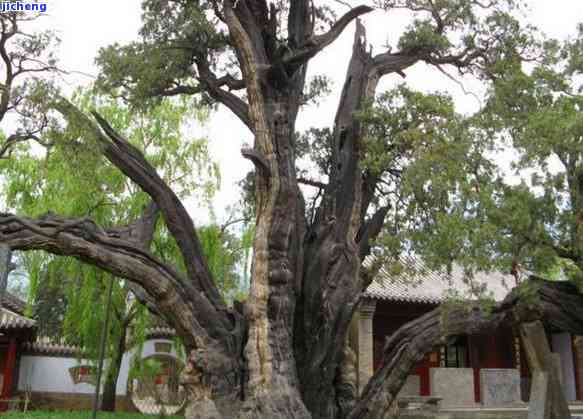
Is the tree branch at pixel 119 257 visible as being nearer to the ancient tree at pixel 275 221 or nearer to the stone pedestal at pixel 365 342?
the ancient tree at pixel 275 221

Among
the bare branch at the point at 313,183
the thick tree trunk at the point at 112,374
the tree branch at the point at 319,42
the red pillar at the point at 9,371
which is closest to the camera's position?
the tree branch at the point at 319,42

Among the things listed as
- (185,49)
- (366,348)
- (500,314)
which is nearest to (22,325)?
(366,348)

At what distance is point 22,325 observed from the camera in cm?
1530

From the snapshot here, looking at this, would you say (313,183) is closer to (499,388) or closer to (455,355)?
(499,388)

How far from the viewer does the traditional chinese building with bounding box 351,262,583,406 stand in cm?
1236

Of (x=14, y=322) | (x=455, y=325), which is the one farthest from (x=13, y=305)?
(x=455, y=325)

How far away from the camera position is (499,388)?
1249 cm

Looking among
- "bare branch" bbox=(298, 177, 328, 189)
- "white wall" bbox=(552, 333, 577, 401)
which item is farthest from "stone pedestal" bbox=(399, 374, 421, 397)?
"bare branch" bbox=(298, 177, 328, 189)

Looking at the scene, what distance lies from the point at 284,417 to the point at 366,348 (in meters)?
6.81

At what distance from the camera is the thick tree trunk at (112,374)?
44.3 ft

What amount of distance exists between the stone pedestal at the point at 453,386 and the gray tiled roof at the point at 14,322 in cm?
1016

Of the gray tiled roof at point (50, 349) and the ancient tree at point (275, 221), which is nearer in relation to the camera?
the ancient tree at point (275, 221)

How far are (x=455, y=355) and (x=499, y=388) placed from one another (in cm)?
478

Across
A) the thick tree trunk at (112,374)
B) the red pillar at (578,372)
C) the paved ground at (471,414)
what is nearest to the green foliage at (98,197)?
the thick tree trunk at (112,374)
